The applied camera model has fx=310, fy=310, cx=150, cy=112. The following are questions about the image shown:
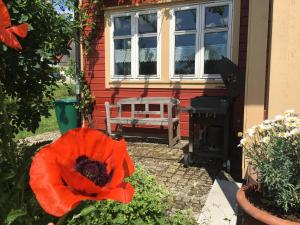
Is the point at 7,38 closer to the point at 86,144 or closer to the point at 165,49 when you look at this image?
the point at 86,144

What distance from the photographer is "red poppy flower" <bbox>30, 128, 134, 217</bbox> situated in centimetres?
53

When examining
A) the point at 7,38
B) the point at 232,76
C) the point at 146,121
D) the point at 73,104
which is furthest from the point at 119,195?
the point at 73,104

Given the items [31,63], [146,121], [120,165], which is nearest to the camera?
[120,165]

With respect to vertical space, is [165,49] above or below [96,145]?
above

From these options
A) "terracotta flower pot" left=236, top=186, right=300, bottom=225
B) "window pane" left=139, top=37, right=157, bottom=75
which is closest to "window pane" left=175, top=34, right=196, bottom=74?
"window pane" left=139, top=37, right=157, bottom=75

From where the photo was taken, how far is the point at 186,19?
663 cm

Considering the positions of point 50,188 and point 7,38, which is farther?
point 7,38

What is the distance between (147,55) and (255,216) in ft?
18.6

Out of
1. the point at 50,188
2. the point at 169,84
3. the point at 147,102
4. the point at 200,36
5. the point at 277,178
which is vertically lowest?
the point at 277,178

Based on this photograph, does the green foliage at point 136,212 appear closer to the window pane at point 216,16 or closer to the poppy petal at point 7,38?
the poppy petal at point 7,38

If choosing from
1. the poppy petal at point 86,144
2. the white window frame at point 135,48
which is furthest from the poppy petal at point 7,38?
the white window frame at point 135,48

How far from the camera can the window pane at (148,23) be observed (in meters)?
6.95

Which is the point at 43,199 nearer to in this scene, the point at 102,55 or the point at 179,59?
the point at 179,59

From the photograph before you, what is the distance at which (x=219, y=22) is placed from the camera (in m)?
6.28
